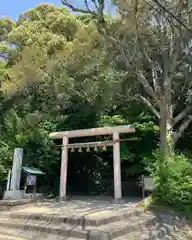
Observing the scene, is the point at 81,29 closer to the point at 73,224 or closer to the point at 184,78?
the point at 184,78

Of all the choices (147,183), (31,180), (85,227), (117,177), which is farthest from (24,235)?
(147,183)

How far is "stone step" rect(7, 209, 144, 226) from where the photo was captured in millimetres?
6361

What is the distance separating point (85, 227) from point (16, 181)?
444 centimetres

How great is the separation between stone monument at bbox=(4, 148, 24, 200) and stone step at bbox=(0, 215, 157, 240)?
2.00 metres

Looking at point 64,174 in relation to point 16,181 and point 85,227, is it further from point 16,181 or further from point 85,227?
point 85,227

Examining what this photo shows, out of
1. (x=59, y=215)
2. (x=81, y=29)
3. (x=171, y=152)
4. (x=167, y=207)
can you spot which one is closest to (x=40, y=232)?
(x=59, y=215)

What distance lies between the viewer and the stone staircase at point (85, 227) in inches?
227

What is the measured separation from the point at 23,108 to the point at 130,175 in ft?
22.2

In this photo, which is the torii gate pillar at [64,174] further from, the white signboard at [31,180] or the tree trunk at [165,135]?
the tree trunk at [165,135]

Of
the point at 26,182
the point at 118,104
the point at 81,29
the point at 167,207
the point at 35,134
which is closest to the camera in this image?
the point at 167,207

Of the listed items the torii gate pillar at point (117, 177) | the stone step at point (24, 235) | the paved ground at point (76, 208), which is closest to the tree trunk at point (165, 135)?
the torii gate pillar at point (117, 177)

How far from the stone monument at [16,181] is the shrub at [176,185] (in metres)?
5.17

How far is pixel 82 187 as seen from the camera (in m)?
13.8

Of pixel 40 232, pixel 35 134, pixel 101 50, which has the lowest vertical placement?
pixel 40 232
